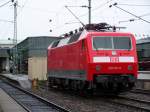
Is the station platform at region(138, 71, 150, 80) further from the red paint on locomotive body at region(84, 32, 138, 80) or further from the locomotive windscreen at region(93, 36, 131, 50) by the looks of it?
the red paint on locomotive body at region(84, 32, 138, 80)

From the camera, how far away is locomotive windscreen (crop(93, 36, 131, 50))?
2148 cm

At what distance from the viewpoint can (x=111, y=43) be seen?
21.7 m

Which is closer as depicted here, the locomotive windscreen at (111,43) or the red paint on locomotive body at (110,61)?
the red paint on locomotive body at (110,61)

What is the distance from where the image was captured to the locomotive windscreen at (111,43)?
2148 cm

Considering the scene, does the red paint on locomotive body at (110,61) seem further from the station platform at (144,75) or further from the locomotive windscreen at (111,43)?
the station platform at (144,75)

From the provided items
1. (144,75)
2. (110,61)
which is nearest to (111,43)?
(110,61)

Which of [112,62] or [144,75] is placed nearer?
[112,62]

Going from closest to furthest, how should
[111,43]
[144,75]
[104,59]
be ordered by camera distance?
1. [104,59]
2. [111,43]
3. [144,75]

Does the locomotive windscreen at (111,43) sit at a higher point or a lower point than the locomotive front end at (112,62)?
higher

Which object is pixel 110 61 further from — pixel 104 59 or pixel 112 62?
pixel 104 59

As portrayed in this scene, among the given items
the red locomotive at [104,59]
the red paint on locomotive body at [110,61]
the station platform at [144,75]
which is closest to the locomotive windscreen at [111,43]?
the red locomotive at [104,59]

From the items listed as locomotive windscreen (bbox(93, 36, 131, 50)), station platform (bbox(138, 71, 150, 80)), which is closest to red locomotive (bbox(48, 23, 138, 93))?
locomotive windscreen (bbox(93, 36, 131, 50))

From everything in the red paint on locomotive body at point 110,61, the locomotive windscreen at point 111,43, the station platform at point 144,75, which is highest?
the locomotive windscreen at point 111,43

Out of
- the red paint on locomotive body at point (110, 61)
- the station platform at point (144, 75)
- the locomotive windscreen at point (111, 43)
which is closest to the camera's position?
the red paint on locomotive body at point (110, 61)
